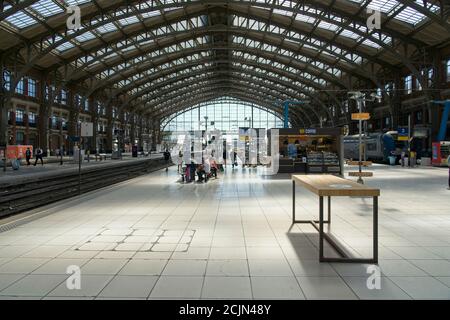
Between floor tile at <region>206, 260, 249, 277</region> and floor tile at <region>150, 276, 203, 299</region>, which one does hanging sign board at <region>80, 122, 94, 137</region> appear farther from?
floor tile at <region>150, 276, 203, 299</region>

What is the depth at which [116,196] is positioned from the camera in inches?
482

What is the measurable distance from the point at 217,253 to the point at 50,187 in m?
7.00

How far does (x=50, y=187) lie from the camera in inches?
415

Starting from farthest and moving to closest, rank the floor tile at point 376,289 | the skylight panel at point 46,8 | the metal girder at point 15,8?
the skylight panel at point 46,8 < the metal girder at point 15,8 < the floor tile at point 376,289

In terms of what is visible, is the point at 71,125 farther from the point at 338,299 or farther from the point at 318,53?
the point at 338,299

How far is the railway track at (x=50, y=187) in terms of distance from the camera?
8505 millimetres

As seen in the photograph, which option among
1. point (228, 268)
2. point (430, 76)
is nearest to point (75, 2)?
point (228, 268)

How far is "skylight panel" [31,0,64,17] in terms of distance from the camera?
27219 mm

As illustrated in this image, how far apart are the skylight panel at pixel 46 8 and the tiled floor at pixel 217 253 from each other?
23121 millimetres

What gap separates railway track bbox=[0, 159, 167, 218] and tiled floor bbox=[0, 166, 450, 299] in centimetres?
79

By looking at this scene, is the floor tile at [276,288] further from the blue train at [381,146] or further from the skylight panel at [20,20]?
the blue train at [381,146]

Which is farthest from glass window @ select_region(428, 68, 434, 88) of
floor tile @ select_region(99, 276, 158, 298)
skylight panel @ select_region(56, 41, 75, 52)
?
floor tile @ select_region(99, 276, 158, 298)

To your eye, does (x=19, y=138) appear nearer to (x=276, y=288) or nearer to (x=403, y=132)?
(x=403, y=132)

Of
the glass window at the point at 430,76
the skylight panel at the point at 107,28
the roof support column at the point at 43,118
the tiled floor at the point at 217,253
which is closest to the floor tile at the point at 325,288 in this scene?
the tiled floor at the point at 217,253
